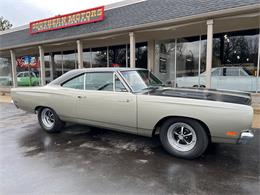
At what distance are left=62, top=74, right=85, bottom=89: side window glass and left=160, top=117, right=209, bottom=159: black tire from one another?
2.15 metres

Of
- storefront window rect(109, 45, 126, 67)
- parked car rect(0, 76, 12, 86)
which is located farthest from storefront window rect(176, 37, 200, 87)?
parked car rect(0, 76, 12, 86)

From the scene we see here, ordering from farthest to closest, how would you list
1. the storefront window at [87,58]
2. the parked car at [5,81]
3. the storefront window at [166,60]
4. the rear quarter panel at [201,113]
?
the parked car at [5,81] → the storefront window at [87,58] → the storefront window at [166,60] → the rear quarter panel at [201,113]

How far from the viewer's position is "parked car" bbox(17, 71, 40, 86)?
17.6 m

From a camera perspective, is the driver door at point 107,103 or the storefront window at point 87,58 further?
the storefront window at point 87,58

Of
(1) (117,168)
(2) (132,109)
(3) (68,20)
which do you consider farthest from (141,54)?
(1) (117,168)

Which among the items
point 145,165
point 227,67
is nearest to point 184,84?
point 227,67

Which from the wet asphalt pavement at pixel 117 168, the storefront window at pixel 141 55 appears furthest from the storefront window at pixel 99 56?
the wet asphalt pavement at pixel 117 168

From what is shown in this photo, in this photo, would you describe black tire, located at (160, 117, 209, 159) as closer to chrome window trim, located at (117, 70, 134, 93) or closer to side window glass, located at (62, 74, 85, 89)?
chrome window trim, located at (117, 70, 134, 93)

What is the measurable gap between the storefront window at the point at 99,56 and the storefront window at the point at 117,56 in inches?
21.2

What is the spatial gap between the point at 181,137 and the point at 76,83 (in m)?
2.67

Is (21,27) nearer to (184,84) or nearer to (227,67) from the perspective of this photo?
(184,84)

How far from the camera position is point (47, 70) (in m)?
17.2

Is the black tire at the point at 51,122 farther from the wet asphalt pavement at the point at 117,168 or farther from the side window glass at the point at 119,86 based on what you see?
the side window glass at the point at 119,86

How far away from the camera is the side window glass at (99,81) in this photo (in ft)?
13.3
